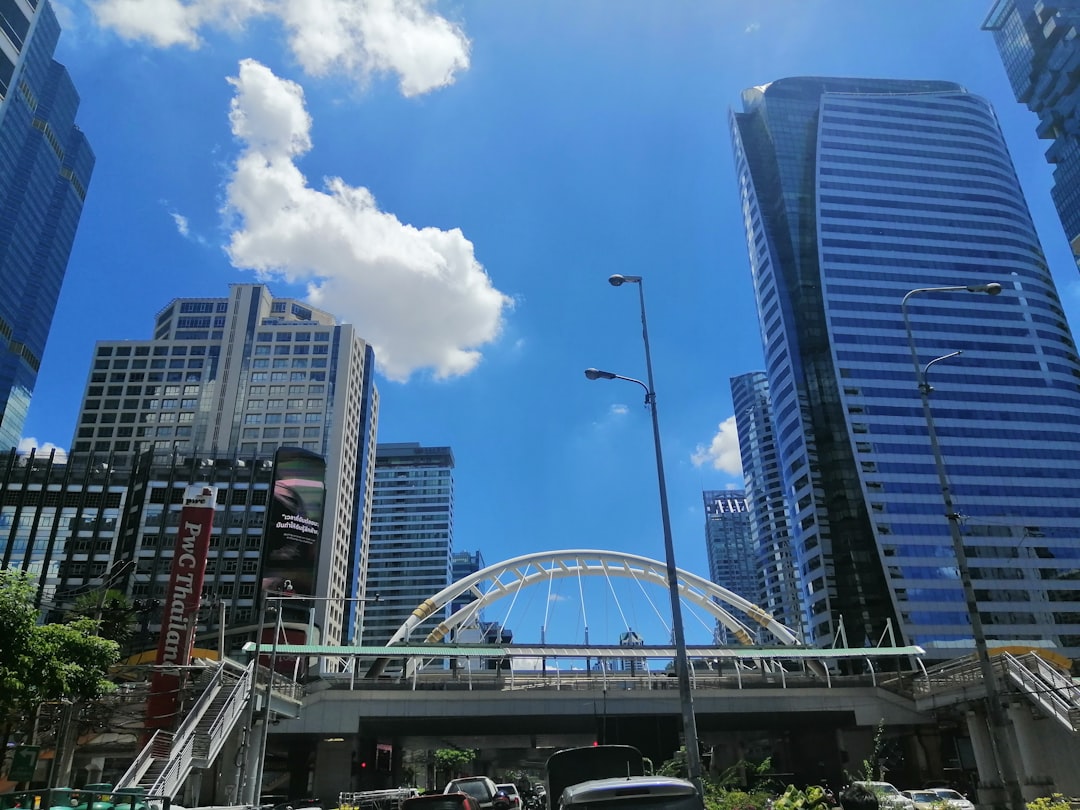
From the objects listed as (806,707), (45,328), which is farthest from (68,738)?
(45,328)

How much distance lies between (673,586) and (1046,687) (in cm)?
2139

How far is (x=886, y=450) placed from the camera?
135 meters

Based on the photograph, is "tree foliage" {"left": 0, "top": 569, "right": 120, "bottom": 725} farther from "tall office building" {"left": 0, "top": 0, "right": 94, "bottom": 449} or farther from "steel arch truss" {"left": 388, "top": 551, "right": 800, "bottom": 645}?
"tall office building" {"left": 0, "top": 0, "right": 94, "bottom": 449}

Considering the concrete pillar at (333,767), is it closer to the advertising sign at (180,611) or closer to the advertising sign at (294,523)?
the advertising sign at (180,611)

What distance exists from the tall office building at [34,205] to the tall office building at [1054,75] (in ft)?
537

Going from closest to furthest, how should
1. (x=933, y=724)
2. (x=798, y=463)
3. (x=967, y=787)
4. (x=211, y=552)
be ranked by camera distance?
(x=967, y=787) < (x=933, y=724) < (x=211, y=552) < (x=798, y=463)

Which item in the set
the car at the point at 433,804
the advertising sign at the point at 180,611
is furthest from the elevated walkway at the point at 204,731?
the car at the point at 433,804

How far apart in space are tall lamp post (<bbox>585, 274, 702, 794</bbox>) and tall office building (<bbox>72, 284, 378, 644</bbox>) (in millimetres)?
106773

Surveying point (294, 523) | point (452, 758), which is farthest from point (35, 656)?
point (294, 523)

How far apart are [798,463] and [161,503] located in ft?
356

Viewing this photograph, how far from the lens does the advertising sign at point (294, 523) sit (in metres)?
93.8

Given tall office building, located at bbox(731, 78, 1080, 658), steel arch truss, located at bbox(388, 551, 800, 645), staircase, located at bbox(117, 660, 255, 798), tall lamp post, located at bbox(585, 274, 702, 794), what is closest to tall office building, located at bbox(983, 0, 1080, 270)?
tall office building, located at bbox(731, 78, 1080, 658)

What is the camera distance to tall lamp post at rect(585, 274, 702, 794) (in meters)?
18.9

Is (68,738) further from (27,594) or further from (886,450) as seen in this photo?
(886,450)
